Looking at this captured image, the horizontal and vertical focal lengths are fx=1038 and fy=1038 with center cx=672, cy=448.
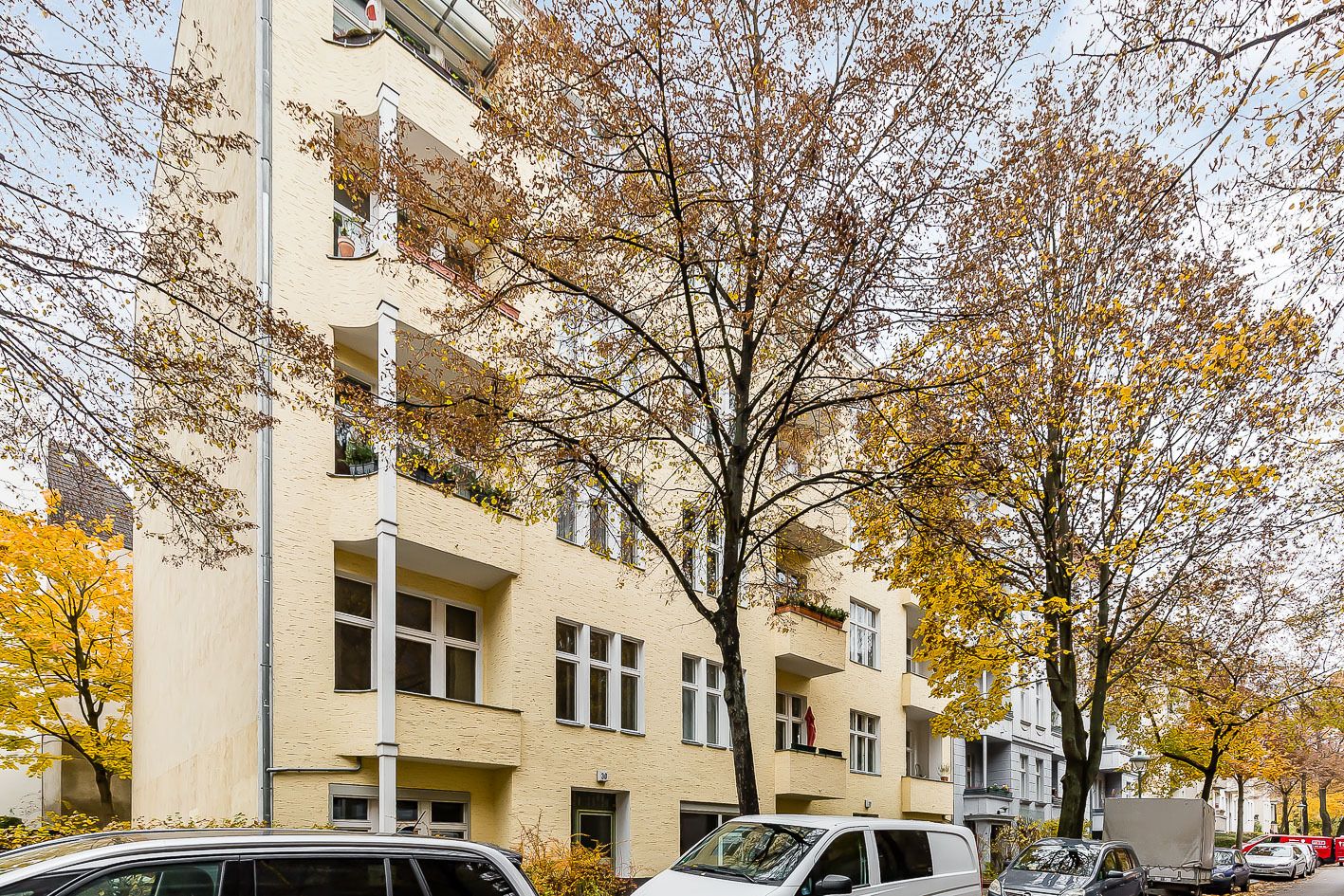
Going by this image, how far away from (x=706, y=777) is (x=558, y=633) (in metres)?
5.73

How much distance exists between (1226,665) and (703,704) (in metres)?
18.7

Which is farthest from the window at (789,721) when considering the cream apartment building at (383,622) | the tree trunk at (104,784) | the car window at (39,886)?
the car window at (39,886)

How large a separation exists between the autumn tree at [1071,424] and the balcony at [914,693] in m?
12.2

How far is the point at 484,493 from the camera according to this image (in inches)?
649

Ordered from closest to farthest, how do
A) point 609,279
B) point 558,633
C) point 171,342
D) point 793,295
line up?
point 171,342, point 793,295, point 609,279, point 558,633

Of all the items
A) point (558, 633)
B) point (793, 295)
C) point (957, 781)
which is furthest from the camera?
point (957, 781)

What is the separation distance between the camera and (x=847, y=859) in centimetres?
1079

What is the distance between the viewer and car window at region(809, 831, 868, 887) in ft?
34.3

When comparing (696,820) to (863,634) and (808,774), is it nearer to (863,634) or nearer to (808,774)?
(808,774)

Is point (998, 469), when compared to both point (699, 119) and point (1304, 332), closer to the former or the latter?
point (1304, 332)

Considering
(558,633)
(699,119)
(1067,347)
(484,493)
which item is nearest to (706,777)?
(558,633)

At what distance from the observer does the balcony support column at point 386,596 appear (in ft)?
47.0

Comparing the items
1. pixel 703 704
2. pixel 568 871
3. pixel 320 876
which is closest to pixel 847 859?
pixel 568 871

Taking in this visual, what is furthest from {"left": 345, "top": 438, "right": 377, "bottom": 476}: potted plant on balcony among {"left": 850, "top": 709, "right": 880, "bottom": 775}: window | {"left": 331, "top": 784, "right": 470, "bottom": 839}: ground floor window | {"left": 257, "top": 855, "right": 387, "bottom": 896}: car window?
{"left": 850, "top": 709, "right": 880, "bottom": 775}: window
